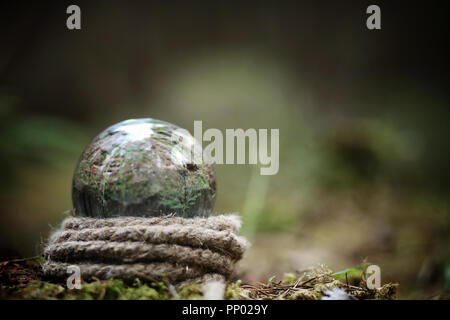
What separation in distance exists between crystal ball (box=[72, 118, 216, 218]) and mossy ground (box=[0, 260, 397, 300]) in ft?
Result: 0.74

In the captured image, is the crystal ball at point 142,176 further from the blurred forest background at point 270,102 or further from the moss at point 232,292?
the blurred forest background at point 270,102

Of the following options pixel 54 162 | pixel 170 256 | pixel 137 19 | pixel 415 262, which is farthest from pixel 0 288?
pixel 137 19

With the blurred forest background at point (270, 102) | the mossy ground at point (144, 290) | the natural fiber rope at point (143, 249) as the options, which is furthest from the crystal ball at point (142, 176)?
the blurred forest background at point (270, 102)

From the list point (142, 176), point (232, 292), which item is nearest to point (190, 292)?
point (232, 292)

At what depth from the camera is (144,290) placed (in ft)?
2.98

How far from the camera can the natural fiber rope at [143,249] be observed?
38.1 inches

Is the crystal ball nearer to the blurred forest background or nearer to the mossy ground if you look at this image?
the mossy ground

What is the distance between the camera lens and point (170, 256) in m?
0.98

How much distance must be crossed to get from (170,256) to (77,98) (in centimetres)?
477

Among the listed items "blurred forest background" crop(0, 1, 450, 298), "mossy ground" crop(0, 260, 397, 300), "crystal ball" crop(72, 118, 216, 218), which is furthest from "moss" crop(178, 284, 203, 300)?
"blurred forest background" crop(0, 1, 450, 298)

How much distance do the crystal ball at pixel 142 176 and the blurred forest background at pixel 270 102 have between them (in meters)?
1.78

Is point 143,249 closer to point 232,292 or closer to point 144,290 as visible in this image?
point 144,290

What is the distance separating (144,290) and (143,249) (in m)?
0.11
